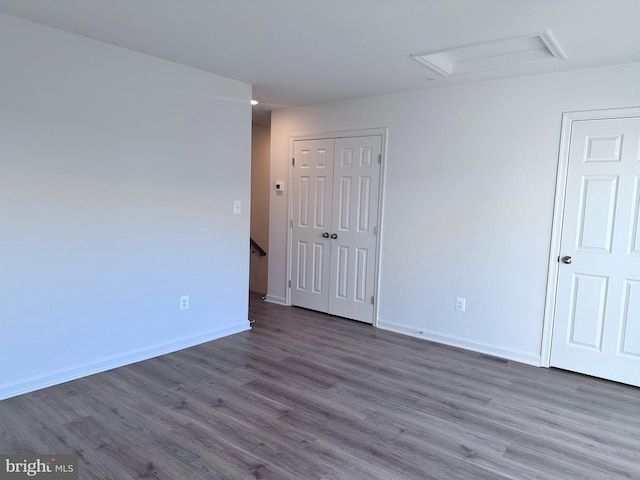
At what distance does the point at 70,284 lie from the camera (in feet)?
9.83

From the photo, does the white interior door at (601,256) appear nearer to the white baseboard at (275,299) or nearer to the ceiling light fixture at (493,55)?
the ceiling light fixture at (493,55)

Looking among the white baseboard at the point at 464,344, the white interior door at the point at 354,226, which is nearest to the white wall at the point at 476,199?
the white baseboard at the point at 464,344

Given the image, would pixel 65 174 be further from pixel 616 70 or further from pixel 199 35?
pixel 616 70

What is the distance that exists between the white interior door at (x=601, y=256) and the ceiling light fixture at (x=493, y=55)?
732mm

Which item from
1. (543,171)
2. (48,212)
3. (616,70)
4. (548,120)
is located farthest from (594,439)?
(48,212)

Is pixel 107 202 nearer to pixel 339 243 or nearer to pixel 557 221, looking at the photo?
pixel 339 243

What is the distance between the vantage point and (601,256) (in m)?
3.31

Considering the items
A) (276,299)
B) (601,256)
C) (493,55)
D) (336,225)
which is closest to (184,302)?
(276,299)

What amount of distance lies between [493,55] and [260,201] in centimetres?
382

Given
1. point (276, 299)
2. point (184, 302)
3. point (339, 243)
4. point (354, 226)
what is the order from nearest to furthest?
1. point (184, 302)
2. point (354, 226)
3. point (339, 243)
4. point (276, 299)

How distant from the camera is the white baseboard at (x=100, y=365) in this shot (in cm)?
279

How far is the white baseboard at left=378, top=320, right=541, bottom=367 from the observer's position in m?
3.65

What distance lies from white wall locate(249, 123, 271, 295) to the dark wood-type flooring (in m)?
2.39

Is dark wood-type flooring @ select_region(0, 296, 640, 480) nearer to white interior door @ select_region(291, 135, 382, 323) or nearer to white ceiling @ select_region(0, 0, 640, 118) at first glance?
white interior door @ select_region(291, 135, 382, 323)
